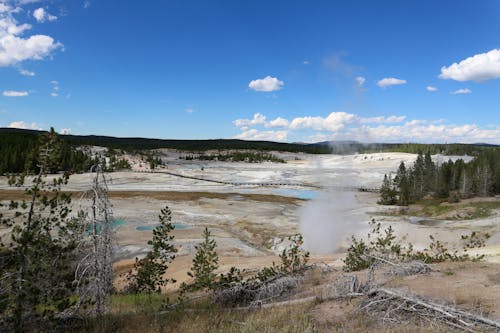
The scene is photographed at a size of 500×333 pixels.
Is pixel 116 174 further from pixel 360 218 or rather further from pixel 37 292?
pixel 37 292

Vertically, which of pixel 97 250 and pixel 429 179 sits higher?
pixel 97 250

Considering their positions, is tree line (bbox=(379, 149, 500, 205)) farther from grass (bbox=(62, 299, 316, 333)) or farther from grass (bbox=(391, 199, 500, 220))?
grass (bbox=(62, 299, 316, 333))

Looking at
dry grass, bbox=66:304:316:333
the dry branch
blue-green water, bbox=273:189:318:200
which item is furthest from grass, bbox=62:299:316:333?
blue-green water, bbox=273:189:318:200

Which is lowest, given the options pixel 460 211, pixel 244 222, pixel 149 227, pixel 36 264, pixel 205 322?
pixel 244 222

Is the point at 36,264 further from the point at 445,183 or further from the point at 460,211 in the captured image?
the point at 445,183

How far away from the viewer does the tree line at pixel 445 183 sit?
189 ft

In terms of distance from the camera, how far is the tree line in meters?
57.5

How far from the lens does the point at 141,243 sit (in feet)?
97.6

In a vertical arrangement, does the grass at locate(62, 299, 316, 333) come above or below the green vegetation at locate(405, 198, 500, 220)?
above

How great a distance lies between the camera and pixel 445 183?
61875mm

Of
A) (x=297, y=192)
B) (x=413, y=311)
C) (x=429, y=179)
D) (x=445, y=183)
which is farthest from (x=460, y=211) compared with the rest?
(x=413, y=311)

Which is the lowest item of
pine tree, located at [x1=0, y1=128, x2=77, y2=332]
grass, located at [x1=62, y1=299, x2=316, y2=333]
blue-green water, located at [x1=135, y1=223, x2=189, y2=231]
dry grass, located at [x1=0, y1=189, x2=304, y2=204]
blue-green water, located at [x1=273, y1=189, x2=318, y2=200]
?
blue-green water, located at [x1=273, y1=189, x2=318, y2=200]

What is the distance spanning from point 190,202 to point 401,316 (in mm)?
44089

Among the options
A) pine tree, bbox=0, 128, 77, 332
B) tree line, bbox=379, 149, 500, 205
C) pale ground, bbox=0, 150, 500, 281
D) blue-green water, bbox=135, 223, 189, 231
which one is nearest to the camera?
pine tree, bbox=0, 128, 77, 332
